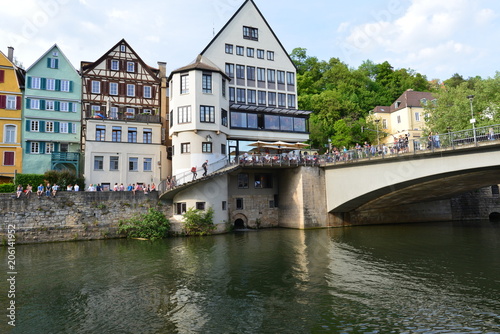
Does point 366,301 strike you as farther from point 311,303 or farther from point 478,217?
point 478,217

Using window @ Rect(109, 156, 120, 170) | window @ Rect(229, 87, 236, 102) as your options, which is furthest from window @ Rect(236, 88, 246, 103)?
window @ Rect(109, 156, 120, 170)

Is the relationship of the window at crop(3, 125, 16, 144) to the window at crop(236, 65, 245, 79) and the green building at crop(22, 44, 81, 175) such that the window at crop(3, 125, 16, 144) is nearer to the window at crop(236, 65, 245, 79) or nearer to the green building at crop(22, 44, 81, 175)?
the green building at crop(22, 44, 81, 175)

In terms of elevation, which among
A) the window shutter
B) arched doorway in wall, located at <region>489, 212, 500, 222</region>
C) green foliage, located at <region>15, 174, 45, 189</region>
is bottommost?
arched doorway in wall, located at <region>489, 212, 500, 222</region>

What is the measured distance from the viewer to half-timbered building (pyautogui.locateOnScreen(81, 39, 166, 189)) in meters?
38.3

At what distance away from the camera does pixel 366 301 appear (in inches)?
543

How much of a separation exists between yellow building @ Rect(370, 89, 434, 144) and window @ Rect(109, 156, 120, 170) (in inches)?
1906

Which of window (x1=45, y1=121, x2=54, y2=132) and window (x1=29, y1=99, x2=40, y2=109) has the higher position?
window (x1=29, y1=99, x2=40, y2=109)

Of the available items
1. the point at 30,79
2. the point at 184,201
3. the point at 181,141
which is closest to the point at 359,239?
the point at 184,201

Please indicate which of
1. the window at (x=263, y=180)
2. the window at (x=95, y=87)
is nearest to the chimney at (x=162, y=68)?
the window at (x=95, y=87)

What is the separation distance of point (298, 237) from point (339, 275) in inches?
537

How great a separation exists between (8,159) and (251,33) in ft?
105

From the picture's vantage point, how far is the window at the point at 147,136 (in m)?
40.8

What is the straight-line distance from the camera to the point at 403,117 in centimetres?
6800

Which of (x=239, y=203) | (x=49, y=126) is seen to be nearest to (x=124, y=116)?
(x=49, y=126)
